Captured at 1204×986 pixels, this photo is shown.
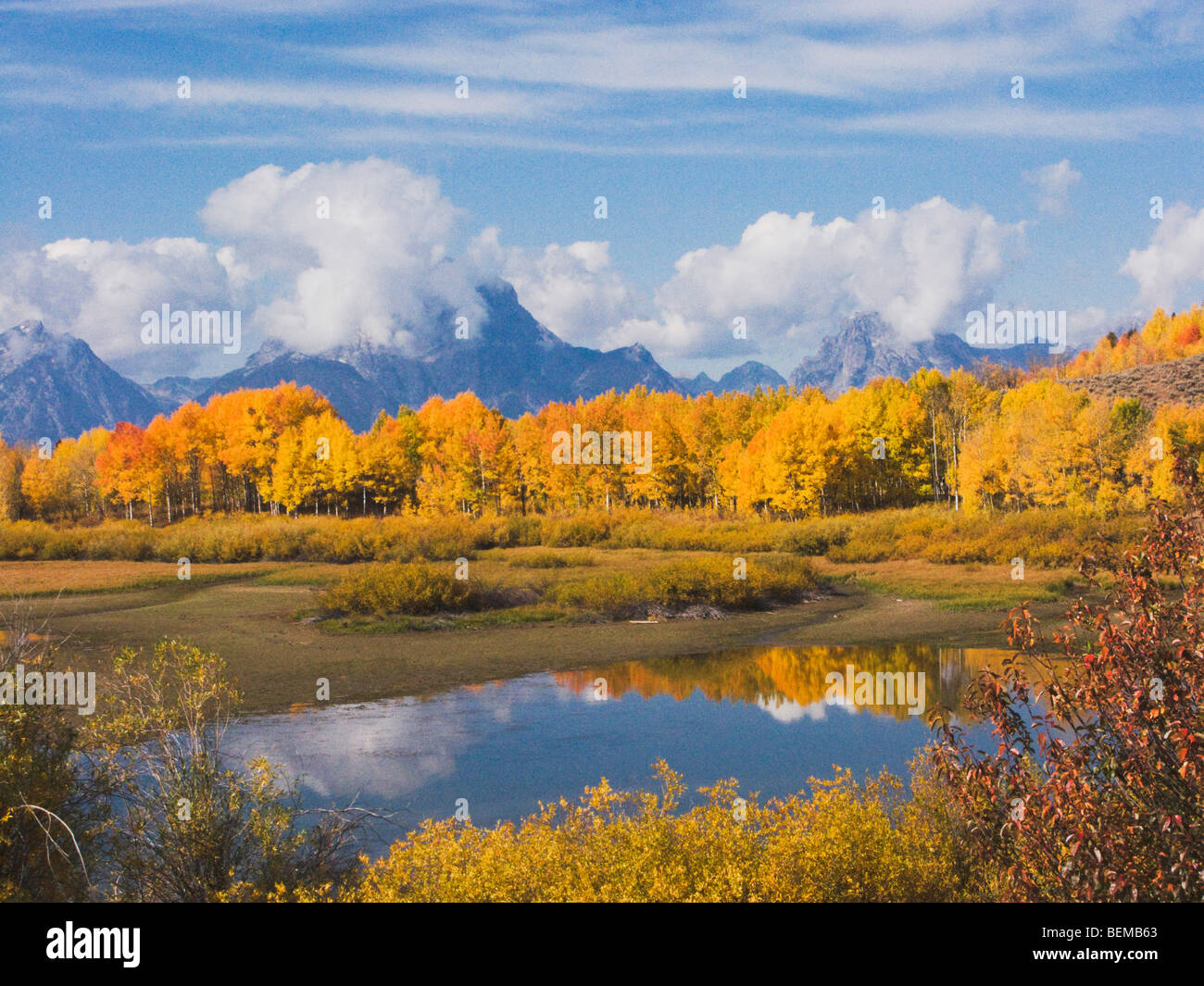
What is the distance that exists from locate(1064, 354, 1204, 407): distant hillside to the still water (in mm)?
75836

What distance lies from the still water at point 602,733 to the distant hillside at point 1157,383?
75.8 meters

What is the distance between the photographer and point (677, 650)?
2339 centimetres

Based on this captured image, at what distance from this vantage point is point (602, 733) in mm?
15352

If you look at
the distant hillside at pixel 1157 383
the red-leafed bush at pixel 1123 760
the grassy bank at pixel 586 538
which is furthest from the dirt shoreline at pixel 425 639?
the distant hillside at pixel 1157 383

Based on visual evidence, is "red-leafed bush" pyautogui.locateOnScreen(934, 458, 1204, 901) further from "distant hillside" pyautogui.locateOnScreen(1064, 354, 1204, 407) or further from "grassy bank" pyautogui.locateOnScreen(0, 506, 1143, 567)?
"distant hillside" pyautogui.locateOnScreen(1064, 354, 1204, 407)

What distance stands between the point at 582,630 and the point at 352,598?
22.8ft

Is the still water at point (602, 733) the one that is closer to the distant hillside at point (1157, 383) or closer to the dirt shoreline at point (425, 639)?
the dirt shoreline at point (425, 639)

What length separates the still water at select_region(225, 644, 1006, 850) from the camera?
1241 centimetres

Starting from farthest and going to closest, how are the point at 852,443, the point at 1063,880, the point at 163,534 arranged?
the point at 852,443, the point at 163,534, the point at 1063,880

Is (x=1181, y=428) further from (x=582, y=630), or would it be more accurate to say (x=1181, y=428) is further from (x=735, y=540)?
(x=582, y=630)

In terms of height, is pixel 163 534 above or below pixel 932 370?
below

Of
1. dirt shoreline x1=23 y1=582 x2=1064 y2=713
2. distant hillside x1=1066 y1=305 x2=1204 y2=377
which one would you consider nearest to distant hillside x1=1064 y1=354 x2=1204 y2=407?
distant hillside x1=1066 y1=305 x2=1204 y2=377

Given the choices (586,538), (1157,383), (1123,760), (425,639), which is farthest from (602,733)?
(1157,383)
